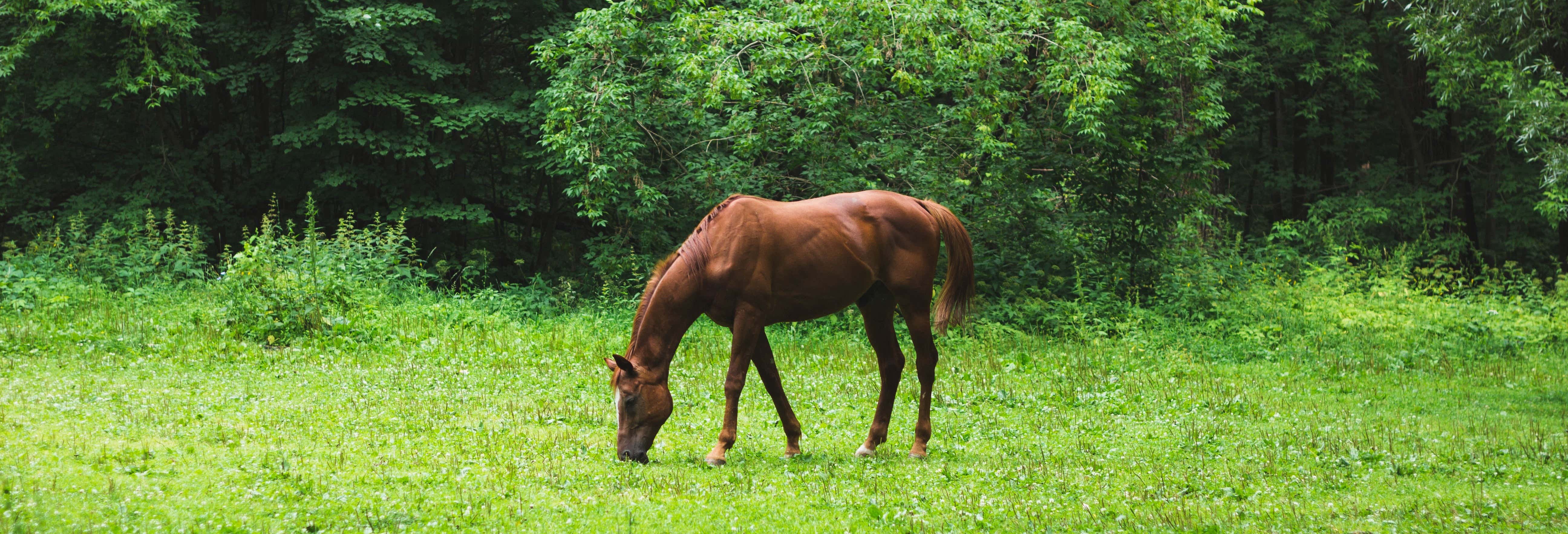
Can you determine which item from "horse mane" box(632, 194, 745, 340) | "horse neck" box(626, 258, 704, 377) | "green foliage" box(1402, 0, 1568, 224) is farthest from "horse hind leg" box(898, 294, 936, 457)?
"green foliage" box(1402, 0, 1568, 224)

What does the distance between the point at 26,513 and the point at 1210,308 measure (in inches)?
574

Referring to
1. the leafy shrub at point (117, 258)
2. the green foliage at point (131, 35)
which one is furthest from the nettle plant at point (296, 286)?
the green foliage at point (131, 35)

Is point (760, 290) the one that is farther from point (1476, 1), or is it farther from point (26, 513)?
point (1476, 1)

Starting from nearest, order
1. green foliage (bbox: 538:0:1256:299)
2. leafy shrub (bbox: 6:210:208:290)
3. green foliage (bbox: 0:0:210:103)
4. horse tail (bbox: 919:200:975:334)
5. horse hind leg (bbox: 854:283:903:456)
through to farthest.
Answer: horse hind leg (bbox: 854:283:903:456) → horse tail (bbox: 919:200:975:334) → green foliage (bbox: 538:0:1256:299) → leafy shrub (bbox: 6:210:208:290) → green foliage (bbox: 0:0:210:103)

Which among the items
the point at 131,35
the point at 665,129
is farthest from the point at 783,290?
the point at 131,35

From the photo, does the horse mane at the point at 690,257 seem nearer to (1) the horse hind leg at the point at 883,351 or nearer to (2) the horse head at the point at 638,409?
(2) the horse head at the point at 638,409

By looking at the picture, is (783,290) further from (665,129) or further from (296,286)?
(665,129)

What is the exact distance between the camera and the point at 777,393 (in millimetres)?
7660

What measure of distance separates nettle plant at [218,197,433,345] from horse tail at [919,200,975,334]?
25.4 feet

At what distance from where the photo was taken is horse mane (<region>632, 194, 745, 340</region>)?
7.44 m

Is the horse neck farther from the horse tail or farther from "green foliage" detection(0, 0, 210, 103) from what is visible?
"green foliage" detection(0, 0, 210, 103)

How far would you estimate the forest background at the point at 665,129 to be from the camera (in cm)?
1467

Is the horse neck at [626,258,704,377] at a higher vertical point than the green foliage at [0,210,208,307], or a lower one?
higher

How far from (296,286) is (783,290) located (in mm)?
7917
